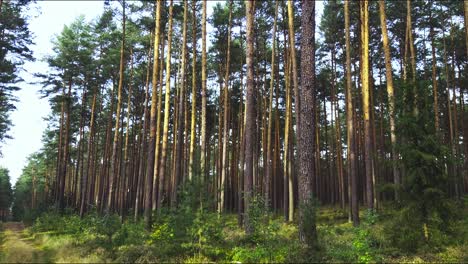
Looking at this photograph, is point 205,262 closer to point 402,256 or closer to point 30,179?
point 402,256

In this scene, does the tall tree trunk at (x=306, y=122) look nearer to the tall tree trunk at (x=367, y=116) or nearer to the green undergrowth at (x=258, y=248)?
the green undergrowth at (x=258, y=248)

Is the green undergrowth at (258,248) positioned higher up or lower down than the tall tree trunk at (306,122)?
lower down

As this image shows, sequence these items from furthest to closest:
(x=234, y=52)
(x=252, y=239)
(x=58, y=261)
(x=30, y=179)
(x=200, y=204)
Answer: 1. (x=30, y=179)
2. (x=234, y=52)
3. (x=252, y=239)
4. (x=200, y=204)
5. (x=58, y=261)

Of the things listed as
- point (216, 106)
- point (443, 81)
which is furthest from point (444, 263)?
point (216, 106)

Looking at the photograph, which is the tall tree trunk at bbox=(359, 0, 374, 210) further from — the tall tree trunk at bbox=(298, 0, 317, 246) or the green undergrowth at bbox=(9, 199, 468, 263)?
the tall tree trunk at bbox=(298, 0, 317, 246)

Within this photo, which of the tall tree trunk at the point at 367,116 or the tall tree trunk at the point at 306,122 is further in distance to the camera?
the tall tree trunk at the point at 367,116

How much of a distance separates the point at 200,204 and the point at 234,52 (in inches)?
752

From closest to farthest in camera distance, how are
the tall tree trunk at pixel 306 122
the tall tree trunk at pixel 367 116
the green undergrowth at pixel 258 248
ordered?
the green undergrowth at pixel 258 248 < the tall tree trunk at pixel 306 122 < the tall tree trunk at pixel 367 116

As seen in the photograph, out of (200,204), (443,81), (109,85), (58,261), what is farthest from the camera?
(109,85)

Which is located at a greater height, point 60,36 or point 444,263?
point 60,36

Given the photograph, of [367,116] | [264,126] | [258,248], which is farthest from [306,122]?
[264,126]

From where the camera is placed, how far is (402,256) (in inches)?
348

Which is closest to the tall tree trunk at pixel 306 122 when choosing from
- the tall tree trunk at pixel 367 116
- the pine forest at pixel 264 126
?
the pine forest at pixel 264 126

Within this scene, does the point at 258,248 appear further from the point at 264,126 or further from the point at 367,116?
the point at 264,126
